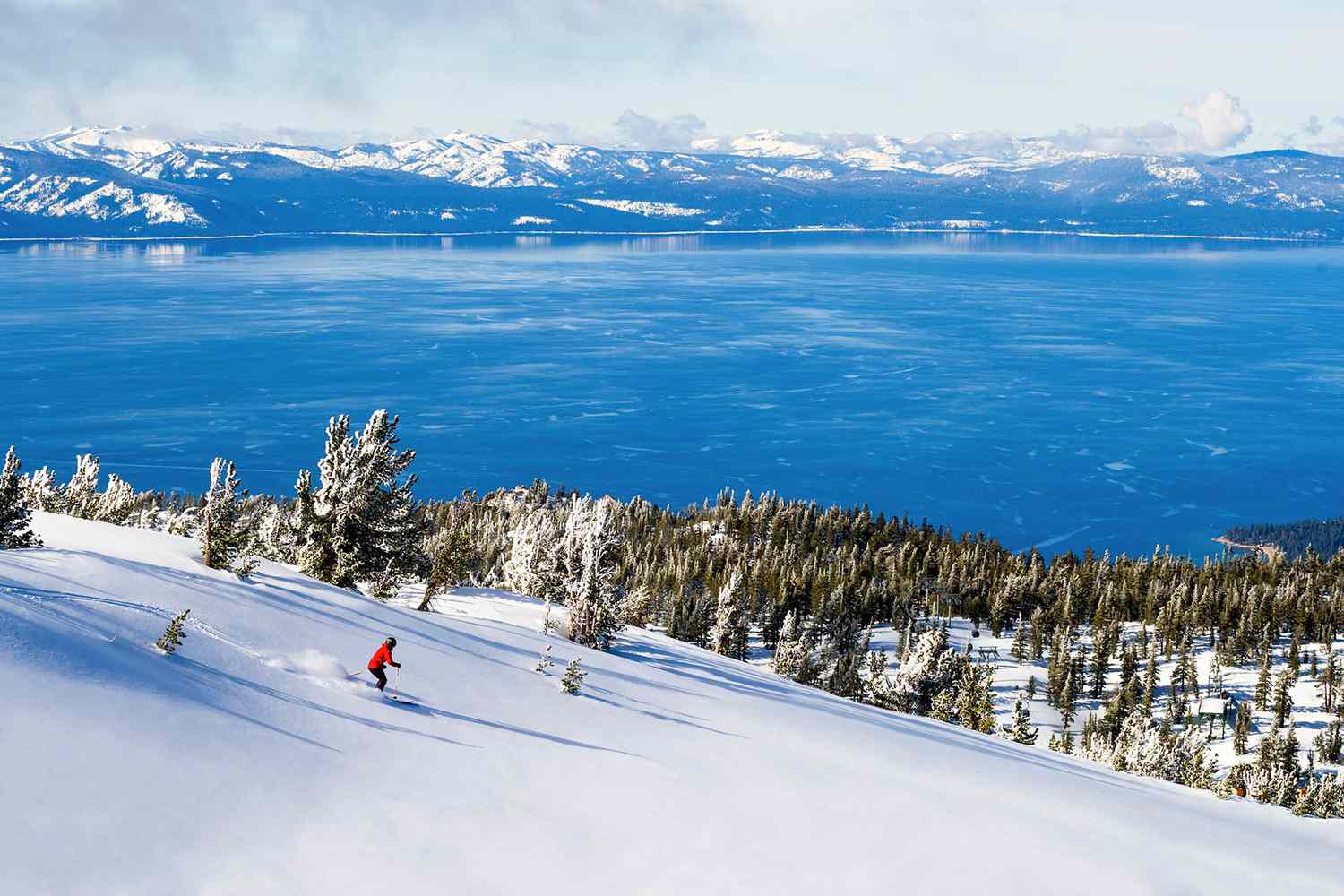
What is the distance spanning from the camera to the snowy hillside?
11586 millimetres

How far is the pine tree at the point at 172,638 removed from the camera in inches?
645

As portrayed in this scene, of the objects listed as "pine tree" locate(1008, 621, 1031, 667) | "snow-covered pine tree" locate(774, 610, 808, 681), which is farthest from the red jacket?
"pine tree" locate(1008, 621, 1031, 667)

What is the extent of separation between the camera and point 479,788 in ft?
47.9

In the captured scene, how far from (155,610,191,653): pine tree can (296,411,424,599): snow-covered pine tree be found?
799 inches

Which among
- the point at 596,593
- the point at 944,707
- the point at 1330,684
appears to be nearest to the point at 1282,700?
the point at 1330,684

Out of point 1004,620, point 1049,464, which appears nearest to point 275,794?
point 1004,620

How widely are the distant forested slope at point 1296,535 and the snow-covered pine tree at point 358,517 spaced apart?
446 feet

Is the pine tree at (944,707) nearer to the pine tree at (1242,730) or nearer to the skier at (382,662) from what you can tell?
the pine tree at (1242,730)

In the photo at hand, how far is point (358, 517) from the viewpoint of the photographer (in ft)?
127

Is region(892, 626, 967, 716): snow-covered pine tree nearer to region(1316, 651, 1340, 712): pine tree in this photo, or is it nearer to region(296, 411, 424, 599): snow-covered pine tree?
region(296, 411, 424, 599): snow-covered pine tree

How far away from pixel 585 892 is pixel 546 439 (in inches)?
6219

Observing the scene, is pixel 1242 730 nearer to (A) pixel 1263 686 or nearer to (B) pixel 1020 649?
(A) pixel 1263 686

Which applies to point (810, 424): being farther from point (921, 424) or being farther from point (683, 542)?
point (683, 542)

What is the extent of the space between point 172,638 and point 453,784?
5.40 meters
